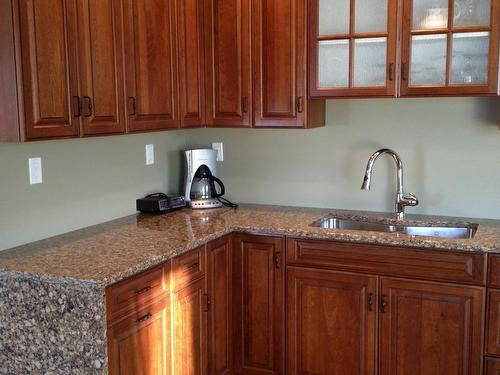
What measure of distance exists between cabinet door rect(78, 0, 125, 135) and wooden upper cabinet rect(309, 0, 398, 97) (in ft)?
3.30

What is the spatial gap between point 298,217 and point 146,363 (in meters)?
1.18

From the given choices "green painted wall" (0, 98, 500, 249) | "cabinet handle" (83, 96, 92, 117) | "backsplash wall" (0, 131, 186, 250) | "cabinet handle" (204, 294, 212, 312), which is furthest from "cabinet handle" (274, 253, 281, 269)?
"cabinet handle" (83, 96, 92, 117)

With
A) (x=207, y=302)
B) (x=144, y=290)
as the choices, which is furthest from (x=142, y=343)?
(x=207, y=302)

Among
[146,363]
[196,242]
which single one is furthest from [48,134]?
[146,363]

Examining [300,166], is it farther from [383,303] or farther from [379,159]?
[383,303]

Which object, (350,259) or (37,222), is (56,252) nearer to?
(37,222)

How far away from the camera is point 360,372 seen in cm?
283

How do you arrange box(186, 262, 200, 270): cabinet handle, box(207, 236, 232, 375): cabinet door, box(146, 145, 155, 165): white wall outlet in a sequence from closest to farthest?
box(186, 262, 200, 270): cabinet handle
box(207, 236, 232, 375): cabinet door
box(146, 145, 155, 165): white wall outlet

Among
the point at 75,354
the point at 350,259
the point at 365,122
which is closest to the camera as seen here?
the point at 75,354

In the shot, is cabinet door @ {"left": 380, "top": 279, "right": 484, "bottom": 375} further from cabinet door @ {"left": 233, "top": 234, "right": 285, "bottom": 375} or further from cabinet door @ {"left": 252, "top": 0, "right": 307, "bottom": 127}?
cabinet door @ {"left": 252, "top": 0, "right": 307, "bottom": 127}

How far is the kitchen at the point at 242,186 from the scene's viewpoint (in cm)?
219

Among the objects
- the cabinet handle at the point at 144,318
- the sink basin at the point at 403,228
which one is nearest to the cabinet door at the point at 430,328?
the sink basin at the point at 403,228

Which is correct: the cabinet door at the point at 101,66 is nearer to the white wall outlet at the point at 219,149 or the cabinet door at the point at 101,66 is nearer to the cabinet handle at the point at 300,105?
the cabinet handle at the point at 300,105

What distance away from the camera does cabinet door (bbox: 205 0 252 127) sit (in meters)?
3.19
